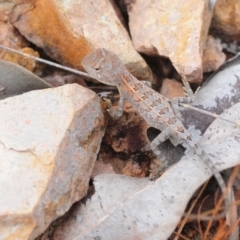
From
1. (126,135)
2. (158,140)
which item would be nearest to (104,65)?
(126,135)

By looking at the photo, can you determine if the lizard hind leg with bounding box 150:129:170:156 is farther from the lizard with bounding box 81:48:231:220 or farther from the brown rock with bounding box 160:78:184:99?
the brown rock with bounding box 160:78:184:99

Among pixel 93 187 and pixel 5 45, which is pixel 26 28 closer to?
pixel 5 45

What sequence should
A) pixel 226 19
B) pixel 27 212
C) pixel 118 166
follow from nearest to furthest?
pixel 27 212, pixel 118 166, pixel 226 19

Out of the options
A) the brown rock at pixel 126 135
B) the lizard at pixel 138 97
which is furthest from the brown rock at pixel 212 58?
Answer: the brown rock at pixel 126 135

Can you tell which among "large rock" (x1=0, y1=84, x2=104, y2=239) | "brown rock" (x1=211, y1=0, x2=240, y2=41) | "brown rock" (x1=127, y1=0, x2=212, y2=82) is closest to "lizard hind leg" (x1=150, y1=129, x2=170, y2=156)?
"large rock" (x1=0, y1=84, x2=104, y2=239)

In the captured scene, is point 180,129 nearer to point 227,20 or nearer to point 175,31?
point 175,31

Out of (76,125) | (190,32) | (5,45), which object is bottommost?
(190,32)

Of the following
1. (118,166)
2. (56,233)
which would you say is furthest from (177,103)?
(56,233)
